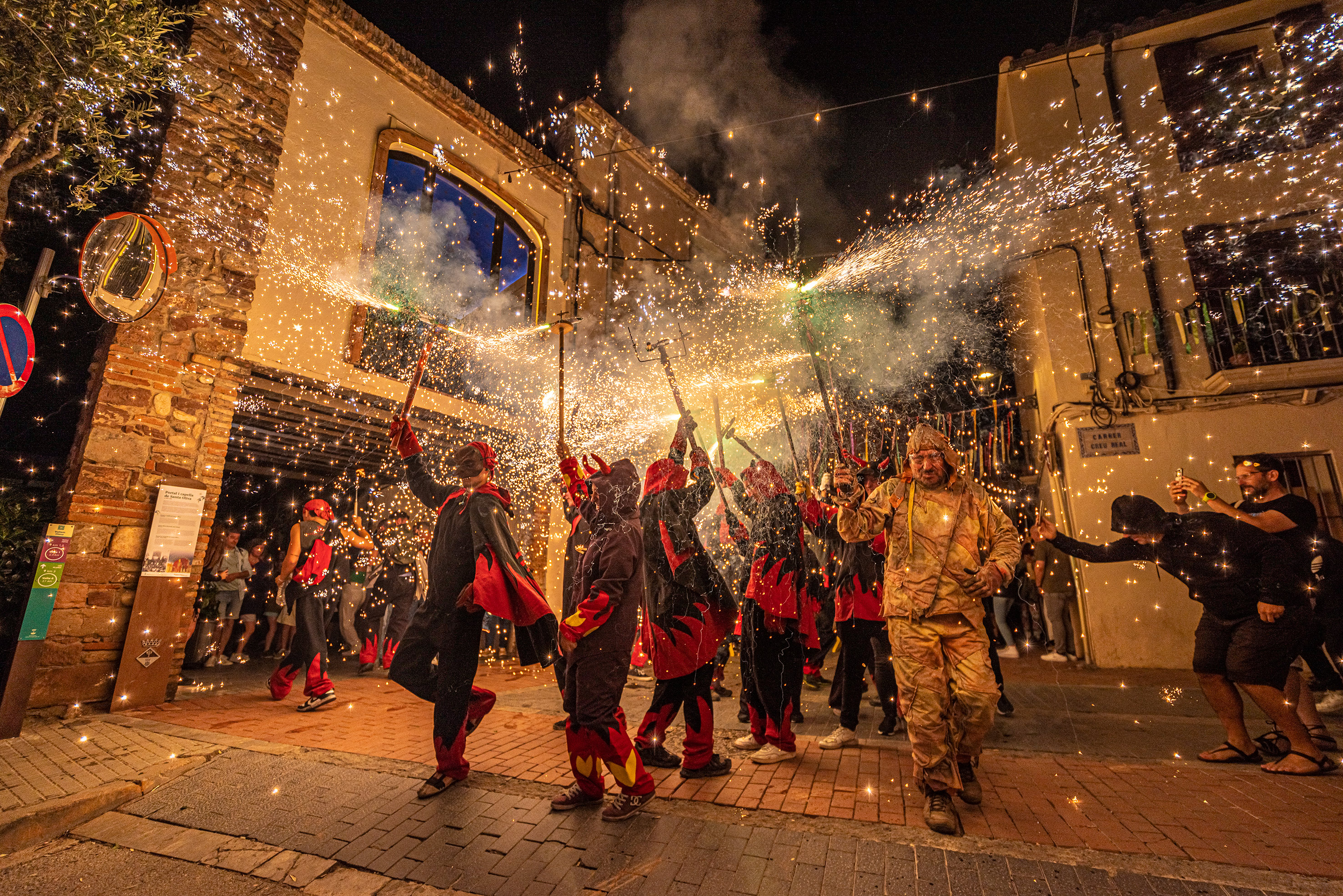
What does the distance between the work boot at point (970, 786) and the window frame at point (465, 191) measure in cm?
814

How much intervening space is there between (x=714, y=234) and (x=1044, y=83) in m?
7.82

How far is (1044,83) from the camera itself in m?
10.4

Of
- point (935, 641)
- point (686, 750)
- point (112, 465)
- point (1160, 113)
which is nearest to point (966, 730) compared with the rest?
point (935, 641)

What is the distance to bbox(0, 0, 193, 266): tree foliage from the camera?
4.75 m

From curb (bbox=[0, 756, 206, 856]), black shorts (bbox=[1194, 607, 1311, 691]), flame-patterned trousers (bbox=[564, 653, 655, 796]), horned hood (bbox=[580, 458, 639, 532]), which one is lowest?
curb (bbox=[0, 756, 206, 856])

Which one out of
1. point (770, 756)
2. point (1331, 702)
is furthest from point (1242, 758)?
point (770, 756)

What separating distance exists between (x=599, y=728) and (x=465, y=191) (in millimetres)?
9543

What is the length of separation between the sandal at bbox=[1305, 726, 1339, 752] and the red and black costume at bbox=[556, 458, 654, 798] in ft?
14.5

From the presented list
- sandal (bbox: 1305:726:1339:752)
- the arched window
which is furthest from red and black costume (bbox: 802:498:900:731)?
the arched window

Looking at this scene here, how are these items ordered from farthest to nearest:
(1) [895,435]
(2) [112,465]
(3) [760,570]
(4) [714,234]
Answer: (4) [714,234], (1) [895,435], (2) [112,465], (3) [760,570]

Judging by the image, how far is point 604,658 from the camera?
3.29 m

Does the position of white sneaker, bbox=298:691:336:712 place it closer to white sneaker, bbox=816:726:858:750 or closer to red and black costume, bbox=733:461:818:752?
red and black costume, bbox=733:461:818:752

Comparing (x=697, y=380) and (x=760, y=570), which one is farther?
(x=697, y=380)

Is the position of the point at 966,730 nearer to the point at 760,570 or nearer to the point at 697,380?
the point at 760,570
